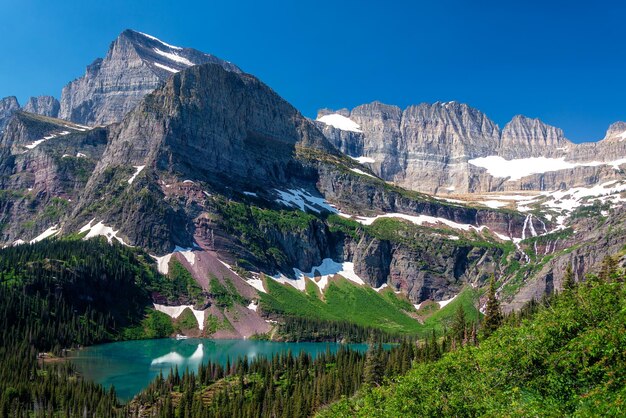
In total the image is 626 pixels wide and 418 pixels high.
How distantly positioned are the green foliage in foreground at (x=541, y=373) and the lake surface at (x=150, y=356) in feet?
270

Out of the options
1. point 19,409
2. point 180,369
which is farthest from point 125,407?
point 180,369

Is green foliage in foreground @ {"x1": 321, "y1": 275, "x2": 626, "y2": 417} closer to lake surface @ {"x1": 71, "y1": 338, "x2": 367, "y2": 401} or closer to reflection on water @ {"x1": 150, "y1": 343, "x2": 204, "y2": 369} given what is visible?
lake surface @ {"x1": 71, "y1": 338, "x2": 367, "y2": 401}

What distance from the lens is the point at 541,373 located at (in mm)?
31625

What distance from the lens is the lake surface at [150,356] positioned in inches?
4700

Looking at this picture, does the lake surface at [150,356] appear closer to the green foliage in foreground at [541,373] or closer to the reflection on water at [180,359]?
the reflection on water at [180,359]

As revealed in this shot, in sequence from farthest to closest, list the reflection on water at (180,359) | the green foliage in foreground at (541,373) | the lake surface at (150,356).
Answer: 1. the reflection on water at (180,359)
2. the lake surface at (150,356)
3. the green foliage in foreground at (541,373)

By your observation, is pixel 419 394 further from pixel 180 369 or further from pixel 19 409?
pixel 180 369

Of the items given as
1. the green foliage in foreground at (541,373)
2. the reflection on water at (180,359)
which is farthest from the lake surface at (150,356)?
the green foliage in foreground at (541,373)

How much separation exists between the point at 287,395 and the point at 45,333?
92299 mm

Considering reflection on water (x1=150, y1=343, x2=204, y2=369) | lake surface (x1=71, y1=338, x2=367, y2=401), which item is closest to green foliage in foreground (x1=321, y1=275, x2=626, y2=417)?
lake surface (x1=71, y1=338, x2=367, y2=401)

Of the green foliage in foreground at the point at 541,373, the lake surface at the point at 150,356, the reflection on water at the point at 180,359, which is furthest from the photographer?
the reflection on water at the point at 180,359

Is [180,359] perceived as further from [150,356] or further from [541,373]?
[541,373]

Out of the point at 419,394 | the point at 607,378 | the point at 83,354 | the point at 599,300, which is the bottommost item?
the point at 83,354

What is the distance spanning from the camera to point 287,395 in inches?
3691
